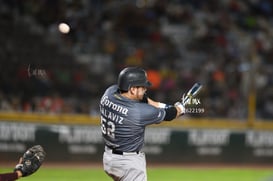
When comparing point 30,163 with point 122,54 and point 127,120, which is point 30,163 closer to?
point 127,120

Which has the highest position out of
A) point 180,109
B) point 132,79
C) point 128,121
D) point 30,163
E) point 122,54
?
point 122,54

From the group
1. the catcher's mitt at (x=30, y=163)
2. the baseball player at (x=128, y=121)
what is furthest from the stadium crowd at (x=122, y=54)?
the baseball player at (x=128, y=121)

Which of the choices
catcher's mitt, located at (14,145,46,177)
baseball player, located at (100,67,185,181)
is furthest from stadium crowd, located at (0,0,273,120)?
baseball player, located at (100,67,185,181)

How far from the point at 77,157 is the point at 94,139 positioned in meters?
0.57

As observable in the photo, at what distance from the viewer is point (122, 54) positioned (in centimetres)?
1653

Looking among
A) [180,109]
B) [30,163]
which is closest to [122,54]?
[180,109]

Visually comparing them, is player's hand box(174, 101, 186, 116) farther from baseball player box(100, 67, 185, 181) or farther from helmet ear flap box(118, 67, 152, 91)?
helmet ear flap box(118, 67, 152, 91)

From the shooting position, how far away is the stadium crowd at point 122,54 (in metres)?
14.6

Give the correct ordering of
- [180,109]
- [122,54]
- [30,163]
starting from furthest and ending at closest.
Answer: [122,54]
[180,109]
[30,163]

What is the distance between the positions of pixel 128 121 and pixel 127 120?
0.02 m

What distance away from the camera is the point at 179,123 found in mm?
16250

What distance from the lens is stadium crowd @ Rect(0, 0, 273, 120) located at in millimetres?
14625

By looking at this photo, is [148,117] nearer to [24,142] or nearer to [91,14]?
[24,142]

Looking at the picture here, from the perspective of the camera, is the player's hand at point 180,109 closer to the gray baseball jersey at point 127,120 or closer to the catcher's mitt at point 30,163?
the gray baseball jersey at point 127,120
